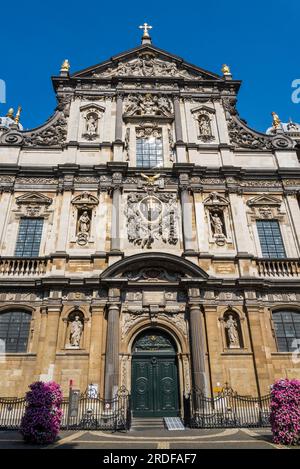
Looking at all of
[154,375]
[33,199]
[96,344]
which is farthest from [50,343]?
[33,199]

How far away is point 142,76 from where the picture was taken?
2234cm

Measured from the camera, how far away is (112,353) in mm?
13898

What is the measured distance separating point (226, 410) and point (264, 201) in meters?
10.1

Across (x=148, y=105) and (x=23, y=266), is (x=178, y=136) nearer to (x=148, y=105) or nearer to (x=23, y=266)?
(x=148, y=105)

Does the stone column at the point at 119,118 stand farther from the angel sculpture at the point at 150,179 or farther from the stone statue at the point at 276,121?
the stone statue at the point at 276,121

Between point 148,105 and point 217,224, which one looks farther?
point 148,105

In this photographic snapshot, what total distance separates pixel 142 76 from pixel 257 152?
28.5 ft

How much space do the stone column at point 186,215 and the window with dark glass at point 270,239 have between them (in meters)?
3.48

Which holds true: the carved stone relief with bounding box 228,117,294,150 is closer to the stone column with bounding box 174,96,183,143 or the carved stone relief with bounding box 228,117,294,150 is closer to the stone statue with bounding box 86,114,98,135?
the stone column with bounding box 174,96,183,143

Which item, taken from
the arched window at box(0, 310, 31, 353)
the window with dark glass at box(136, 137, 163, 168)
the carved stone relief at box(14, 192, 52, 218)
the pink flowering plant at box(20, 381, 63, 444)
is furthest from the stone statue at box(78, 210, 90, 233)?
the pink flowering plant at box(20, 381, 63, 444)

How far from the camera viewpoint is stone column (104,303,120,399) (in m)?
13.4

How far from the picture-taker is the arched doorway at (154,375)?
45.5 feet

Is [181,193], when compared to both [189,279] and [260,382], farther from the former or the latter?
[260,382]

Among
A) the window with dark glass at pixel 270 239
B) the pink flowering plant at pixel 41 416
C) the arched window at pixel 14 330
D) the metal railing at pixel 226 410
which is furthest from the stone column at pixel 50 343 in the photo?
the window with dark glass at pixel 270 239
